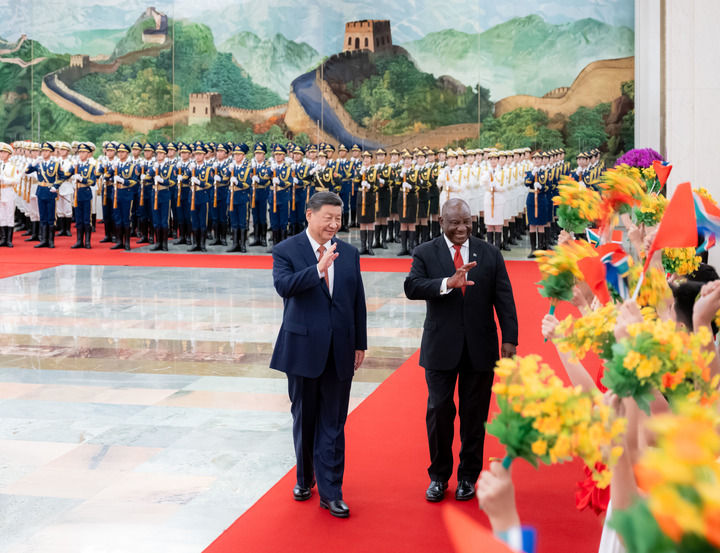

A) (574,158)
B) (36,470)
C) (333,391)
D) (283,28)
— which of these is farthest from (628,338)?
(283,28)

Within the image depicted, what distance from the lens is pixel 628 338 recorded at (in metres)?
2.35

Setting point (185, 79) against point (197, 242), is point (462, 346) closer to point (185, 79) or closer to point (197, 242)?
point (197, 242)

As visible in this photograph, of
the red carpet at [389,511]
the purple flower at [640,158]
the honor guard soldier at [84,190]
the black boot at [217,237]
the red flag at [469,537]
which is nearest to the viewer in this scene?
the red flag at [469,537]

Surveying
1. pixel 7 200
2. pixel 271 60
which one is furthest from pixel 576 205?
pixel 271 60

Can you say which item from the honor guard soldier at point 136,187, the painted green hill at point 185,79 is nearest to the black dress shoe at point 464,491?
the honor guard soldier at point 136,187

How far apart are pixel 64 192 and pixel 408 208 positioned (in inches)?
272

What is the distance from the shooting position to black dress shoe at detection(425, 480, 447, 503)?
4.92 meters

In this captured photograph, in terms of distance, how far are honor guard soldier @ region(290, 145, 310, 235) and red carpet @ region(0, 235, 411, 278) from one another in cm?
121

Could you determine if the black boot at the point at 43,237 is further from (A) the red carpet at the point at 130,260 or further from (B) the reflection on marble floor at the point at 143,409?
(B) the reflection on marble floor at the point at 143,409

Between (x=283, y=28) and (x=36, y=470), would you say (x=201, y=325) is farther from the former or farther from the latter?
(x=283, y=28)

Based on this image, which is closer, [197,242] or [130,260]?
[130,260]

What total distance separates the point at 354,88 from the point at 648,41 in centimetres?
858

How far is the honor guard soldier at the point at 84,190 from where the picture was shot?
1742cm

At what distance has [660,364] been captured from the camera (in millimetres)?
2246
